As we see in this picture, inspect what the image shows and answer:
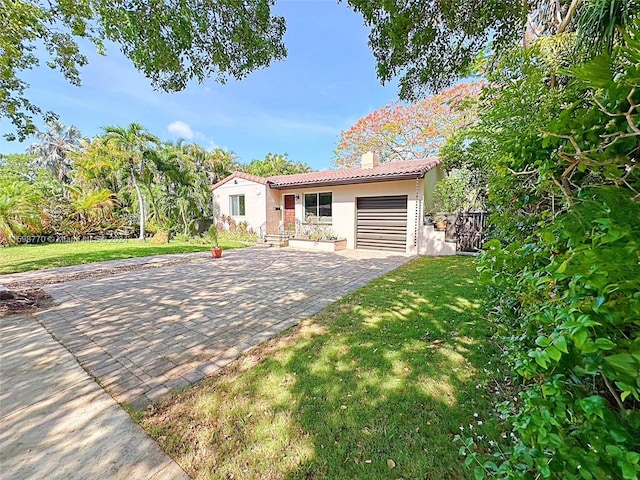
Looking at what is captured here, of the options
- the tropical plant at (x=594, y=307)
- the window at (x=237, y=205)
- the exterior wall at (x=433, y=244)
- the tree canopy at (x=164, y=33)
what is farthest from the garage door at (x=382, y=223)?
the tropical plant at (x=594, y=307)

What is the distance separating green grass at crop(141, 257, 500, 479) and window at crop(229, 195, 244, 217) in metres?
13.3

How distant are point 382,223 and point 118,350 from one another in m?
9.86

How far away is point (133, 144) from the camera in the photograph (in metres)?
13.1

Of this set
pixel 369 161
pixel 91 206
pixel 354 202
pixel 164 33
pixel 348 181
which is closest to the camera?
pixel 164 33

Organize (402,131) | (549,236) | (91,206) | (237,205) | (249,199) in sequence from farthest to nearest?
(402,131), (237,205), (249,199), (91,206), (549,236)

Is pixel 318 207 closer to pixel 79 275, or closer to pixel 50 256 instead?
pixel 79 275

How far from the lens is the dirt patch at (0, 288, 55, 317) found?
456 centimetres

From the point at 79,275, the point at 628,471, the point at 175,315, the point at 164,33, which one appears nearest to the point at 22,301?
the point at 79,275

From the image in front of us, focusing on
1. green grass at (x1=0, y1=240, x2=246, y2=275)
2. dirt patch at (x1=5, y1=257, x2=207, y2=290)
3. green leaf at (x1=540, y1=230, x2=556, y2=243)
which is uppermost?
green leaf at (x1=540, y1=230, x2=556, y2=243)

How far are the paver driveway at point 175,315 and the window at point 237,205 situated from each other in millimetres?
8443

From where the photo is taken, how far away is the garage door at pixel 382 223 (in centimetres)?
1097

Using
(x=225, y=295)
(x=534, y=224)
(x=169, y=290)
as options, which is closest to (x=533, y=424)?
(x=534, y=224)

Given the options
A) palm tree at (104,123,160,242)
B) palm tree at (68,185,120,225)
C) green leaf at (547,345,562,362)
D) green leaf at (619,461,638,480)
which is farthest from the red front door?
green leaf at (619,461,638,480)

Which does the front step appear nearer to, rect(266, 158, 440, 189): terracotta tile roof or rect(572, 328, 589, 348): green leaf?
rect(266, 158, 440, 189): terracotta tile roof
